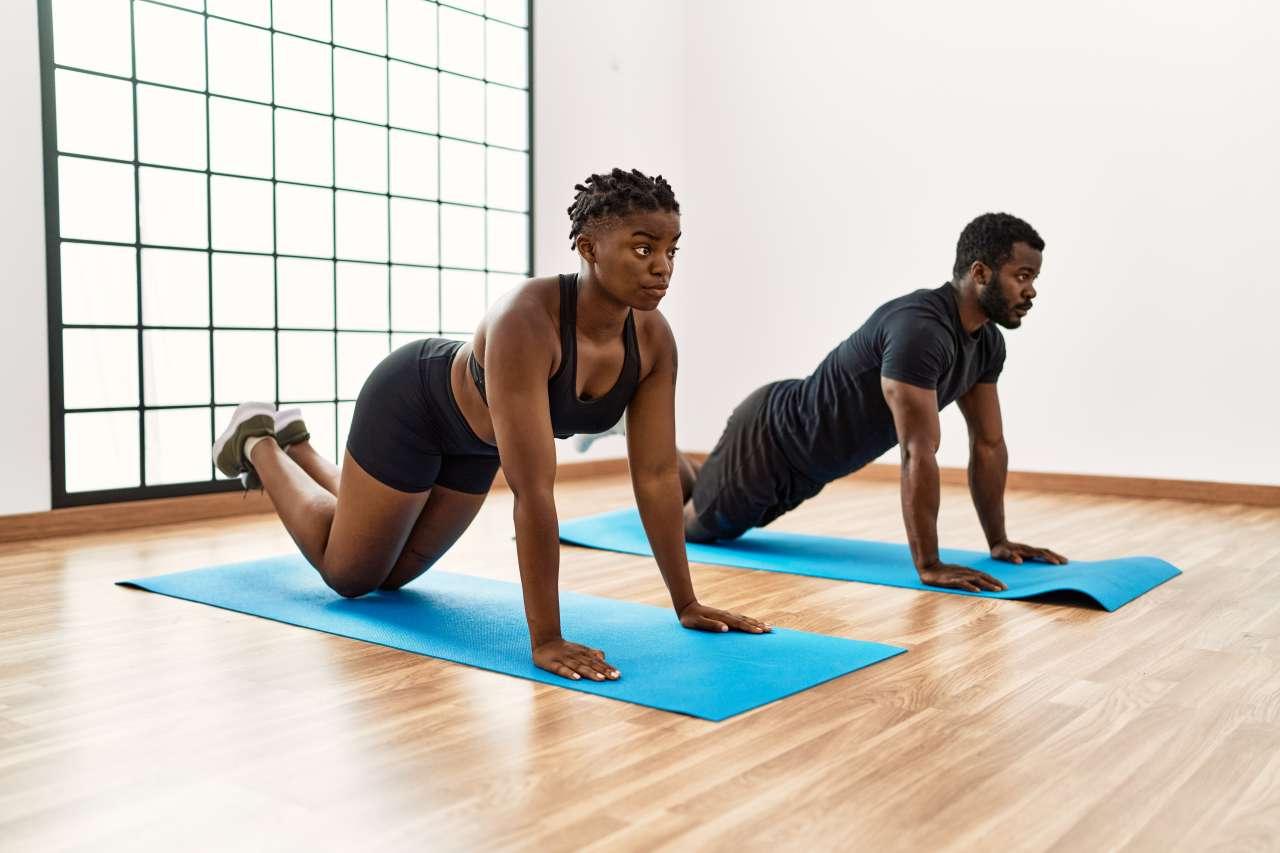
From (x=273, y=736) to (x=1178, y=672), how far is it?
1.53m

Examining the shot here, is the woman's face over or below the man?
over

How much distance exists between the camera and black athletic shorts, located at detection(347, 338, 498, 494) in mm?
2354

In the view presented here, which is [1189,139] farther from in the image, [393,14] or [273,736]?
[273,736]

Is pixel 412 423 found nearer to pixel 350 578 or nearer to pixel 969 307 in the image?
pixel 350 578

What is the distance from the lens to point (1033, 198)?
5121mm

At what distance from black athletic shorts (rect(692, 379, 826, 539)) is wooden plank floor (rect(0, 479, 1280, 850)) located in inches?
22.8

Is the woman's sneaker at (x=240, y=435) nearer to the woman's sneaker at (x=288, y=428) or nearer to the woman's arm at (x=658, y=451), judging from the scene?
the woman's sneaker at (x=288, y=428)

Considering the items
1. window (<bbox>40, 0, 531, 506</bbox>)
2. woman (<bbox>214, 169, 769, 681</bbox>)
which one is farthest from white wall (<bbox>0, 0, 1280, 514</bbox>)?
woman (<bbox>214, 169, 769, 681</bbox>)

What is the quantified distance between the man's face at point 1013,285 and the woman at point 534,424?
998 mm

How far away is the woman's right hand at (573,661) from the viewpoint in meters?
1.94

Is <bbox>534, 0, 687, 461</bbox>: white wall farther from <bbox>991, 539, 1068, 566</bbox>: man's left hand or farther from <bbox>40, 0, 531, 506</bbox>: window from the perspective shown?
<bbox>991, 539, 1068, 566</bbox>: man's left hand

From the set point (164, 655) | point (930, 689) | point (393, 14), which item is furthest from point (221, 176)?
point (930, 689)

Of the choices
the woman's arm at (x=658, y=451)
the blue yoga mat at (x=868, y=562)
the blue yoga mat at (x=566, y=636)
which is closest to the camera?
the blue yoga mat at (x=566, y=636)

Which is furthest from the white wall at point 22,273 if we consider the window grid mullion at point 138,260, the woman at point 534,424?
the woman at point 534,424
